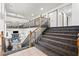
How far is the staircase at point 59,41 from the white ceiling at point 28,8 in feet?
1.35

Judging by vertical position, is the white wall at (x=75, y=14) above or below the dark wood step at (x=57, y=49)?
above

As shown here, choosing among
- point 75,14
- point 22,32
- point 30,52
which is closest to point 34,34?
point 22,32

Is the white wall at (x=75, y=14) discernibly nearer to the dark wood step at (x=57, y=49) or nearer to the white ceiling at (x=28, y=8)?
the white ceiling at (x=28, y=8)

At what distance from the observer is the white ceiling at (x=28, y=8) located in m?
2.65

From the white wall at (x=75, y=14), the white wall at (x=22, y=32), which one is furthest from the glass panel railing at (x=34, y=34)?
Answer: the white wall at (x=75, y=14)

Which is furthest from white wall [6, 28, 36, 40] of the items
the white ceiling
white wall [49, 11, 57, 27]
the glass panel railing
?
white wall [49, 11, 57, 27]

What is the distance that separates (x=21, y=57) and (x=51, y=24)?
87cm

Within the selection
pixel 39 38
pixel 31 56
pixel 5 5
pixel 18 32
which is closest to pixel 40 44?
→ pixel 39 38

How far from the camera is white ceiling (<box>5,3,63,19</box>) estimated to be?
8.70ft

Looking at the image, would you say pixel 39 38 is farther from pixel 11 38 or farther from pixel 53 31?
pixel 11 38

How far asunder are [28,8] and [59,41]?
866mm

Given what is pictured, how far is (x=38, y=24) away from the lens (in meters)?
2.74

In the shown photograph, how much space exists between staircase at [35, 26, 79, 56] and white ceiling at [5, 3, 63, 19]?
410 mm

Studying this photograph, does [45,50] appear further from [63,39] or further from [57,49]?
[63,39]
